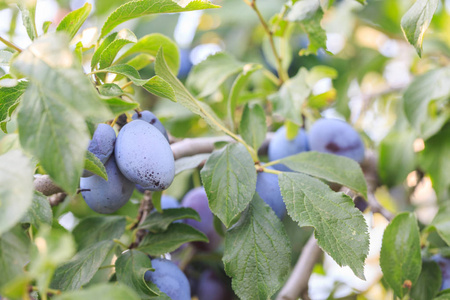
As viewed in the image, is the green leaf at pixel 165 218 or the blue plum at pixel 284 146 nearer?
the green leaf at pixel 165 218

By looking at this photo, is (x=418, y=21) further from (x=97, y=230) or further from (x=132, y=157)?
(x=97, y=230)

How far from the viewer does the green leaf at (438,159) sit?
3.09 ft

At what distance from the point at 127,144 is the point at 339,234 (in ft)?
0.91

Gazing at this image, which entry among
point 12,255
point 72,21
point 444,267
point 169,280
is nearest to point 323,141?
point 444,267

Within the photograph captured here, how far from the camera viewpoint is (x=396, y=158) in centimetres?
103

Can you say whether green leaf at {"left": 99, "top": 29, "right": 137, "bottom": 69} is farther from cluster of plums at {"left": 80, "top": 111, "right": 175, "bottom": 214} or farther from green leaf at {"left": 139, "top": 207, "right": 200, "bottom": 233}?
green leaf at {"left": 139, "top": 207, "right": 200, "bottom": 233}

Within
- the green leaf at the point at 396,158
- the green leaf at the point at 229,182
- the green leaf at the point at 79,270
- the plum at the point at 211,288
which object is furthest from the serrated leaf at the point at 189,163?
the green leaf at the point at 396,158

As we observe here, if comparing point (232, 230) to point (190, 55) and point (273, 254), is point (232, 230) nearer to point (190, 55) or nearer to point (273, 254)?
point (273, 254)

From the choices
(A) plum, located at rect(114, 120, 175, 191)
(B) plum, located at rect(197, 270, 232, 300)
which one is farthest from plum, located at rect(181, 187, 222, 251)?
(A) plum, located at rect(114, 120, 175, 191)

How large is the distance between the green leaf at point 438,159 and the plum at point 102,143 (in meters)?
0.71

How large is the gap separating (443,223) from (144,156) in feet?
1.71

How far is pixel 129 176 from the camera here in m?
0.54

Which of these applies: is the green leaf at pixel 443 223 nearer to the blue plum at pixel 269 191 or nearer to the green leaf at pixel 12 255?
the blue plum at pixel 269 191

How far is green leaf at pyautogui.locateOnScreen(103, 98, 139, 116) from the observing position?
432mm
